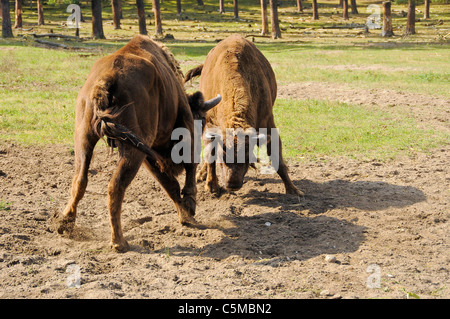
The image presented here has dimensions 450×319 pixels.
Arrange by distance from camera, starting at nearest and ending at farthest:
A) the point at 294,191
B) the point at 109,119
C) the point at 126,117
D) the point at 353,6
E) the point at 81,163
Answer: the point at 109,119, the point at 126,117, the point at 81,163, the point at 294,191, the point at 353,6

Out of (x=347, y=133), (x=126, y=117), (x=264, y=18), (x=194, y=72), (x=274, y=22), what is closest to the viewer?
(x=126, y=117)

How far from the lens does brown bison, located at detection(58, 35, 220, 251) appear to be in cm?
518

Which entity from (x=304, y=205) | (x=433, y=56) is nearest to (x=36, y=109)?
(x=304, y=205)

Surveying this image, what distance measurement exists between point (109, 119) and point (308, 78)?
13.7 m

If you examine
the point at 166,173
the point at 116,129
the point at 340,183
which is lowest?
the point at 340,183

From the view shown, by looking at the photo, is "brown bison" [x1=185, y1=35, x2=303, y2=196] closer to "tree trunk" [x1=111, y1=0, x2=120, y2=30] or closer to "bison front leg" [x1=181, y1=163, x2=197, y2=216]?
"bison front leg" [x1=181, y1=163, x2=197, y2=216]

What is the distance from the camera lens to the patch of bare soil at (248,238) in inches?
188

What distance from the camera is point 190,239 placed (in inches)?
242

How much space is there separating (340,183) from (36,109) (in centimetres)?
784

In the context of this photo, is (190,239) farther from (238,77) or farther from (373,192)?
(373,192)

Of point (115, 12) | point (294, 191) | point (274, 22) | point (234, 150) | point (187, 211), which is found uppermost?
point (115, 12)

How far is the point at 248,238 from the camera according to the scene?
615 cm

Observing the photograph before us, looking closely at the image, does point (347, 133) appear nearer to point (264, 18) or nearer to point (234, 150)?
point (234, 150)

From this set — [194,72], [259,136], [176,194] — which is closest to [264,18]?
[194,72]
